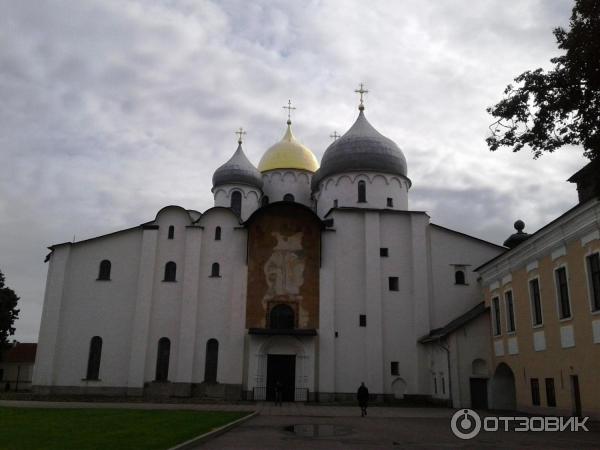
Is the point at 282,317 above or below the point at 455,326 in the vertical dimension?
above

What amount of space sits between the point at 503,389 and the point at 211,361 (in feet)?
48.9

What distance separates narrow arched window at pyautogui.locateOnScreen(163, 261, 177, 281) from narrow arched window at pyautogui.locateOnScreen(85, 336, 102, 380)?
492 cm

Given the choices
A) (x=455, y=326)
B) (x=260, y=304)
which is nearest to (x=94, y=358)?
(x=260, y=304)

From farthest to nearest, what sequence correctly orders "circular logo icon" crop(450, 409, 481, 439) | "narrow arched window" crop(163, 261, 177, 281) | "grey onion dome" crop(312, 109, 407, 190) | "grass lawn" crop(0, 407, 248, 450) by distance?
"grey onion dome" crop(312, 109, 407, 190) → "narrow arched window" crop(163, 261, 177, 281) → "circular logo icon" crop(450, 409, 481, 439) → "grass lawn" crop(0, 407, 248, 450)

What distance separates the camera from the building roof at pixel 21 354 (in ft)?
178

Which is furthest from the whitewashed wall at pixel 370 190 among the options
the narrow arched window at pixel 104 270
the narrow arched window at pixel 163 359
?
the narrow arched window at pixel 104 270

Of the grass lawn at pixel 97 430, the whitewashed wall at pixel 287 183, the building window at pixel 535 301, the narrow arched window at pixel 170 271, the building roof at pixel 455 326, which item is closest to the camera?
the grass lawn at pixel 97 430

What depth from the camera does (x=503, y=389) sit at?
26422 millimetres

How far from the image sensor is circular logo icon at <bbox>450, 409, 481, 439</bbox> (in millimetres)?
15156

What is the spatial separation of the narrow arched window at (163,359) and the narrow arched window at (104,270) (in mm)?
4901

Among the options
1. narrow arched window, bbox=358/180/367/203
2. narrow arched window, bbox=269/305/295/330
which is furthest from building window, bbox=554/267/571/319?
narrow arched window, bbox=358/180/367/203

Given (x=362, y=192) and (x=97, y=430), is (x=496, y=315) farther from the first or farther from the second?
(x=97, y=430)

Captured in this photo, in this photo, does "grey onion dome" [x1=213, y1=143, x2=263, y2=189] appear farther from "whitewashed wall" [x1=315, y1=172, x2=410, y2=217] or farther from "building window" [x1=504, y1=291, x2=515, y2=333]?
"building window" [x1=504, y1=291, x2=515, y2=333]

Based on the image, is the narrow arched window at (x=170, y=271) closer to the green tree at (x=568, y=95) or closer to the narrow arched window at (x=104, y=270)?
the narrow arched window at (x=104, y=270)
